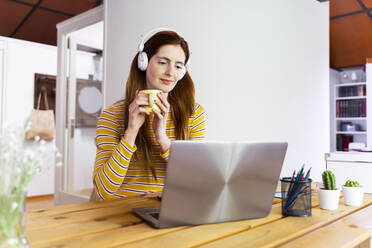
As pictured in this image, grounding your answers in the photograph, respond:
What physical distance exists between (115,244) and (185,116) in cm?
88

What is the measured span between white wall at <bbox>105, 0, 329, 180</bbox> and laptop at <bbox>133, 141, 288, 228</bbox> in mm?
1702

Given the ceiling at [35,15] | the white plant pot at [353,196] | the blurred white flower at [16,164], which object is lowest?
the white plant pot at [353,196]

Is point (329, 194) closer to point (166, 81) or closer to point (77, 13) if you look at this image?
point (166, 81)

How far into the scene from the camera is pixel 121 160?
46.4 inches

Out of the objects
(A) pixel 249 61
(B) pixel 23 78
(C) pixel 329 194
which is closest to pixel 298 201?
(C) pixel 329 194

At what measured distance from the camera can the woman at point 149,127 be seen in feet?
3.96

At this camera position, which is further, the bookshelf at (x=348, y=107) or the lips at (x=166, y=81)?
the bookshelf at (x=348, y=107)

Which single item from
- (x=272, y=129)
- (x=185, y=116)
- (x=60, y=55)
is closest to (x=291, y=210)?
(x=185, y=116)

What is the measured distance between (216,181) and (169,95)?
832 millimetres

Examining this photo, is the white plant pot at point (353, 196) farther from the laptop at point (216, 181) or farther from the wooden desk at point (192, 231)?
the laptop at point (216, 181)

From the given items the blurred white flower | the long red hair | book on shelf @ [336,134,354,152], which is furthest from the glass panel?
book on shelf @ [336,134,354,152]

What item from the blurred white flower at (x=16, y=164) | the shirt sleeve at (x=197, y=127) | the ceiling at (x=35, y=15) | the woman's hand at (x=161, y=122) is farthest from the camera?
the ceiling at (x=35, y=15)

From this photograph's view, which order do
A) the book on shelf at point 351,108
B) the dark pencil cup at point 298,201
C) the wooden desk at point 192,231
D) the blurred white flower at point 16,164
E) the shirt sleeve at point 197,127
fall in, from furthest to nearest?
the book on shelf at point 351,108 < the shirt sleeve at point 197,127 < the dark pencil cup at point 298,201 < the wooden desk at point 192,231 < the blurred white flower at point 16,164

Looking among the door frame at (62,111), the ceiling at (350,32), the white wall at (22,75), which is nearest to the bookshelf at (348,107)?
the ceiling at (350,32)
